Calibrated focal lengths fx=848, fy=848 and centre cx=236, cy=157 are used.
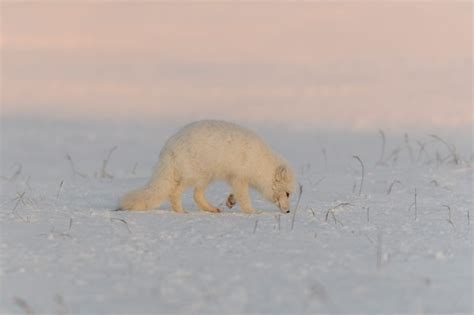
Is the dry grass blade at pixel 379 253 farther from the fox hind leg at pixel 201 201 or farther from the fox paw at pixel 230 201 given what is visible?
the fox paw at pixel 230 201

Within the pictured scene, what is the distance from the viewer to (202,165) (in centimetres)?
644

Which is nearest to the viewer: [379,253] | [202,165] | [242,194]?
[379,253]

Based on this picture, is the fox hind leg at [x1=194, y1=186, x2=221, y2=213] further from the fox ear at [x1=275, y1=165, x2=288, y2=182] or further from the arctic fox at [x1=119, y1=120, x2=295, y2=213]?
the fox ear at [x1=275, y1=165, x2=288, y2=182]

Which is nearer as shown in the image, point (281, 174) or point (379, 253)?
point (379, 253)

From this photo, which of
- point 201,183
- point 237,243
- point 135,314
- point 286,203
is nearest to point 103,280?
point 135,314

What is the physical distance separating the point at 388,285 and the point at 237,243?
122cm

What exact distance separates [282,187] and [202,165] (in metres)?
0.84

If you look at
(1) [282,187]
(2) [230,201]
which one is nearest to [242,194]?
(2) [230,201]

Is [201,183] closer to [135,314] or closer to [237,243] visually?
[237,243]

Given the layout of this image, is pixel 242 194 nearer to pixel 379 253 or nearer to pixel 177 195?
pixel 177 195

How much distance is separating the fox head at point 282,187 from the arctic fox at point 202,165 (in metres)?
0.12

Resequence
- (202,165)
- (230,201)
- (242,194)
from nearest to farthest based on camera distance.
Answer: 1. (202,165)
2. (242,194)
3. (230,201)

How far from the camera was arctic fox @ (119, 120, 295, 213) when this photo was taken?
6.42 metres

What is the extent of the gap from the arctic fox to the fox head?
124mm
